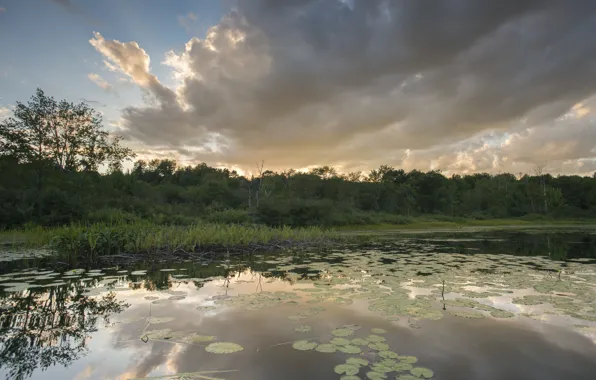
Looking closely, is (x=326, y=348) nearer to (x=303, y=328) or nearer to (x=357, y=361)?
(x=357, y=361)

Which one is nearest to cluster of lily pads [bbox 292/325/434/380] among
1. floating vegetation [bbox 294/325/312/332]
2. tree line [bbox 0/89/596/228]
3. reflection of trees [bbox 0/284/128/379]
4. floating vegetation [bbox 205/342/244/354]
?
floating vegetation [bbox 294/325/312/332]

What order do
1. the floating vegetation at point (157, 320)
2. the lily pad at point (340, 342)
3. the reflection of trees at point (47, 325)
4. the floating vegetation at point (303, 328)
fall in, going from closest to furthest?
1. the reflection of trees at point (47, 325)
2. the lily pad at point (340, 342)
3. the floating vegetation at point (303, 328)
4. the floating vegetation at point (157, 320)

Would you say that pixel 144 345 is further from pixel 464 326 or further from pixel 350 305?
pixel 464 326

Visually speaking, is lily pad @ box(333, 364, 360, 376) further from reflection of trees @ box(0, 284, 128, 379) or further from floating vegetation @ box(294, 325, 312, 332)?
reflection of trees @ box(0, 284, 128, 379)

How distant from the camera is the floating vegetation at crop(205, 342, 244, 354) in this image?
3.18 m

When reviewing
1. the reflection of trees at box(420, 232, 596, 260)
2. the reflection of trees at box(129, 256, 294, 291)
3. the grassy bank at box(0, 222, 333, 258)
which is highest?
the grassy bank at box(0, 222, 333, 258)

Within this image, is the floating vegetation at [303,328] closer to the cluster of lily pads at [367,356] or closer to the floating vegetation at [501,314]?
the cluster of lily pads at [367,356]

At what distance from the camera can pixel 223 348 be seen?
10.6ft

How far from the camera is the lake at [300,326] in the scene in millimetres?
2914

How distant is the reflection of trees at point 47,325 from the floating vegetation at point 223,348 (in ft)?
4.22

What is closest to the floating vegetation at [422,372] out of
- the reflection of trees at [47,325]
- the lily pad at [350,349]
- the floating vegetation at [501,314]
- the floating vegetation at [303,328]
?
the lily pad at [350,349]

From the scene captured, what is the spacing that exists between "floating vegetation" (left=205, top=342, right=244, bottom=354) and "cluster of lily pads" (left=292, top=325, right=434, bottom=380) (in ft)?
1.94

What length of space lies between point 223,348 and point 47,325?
2.49m

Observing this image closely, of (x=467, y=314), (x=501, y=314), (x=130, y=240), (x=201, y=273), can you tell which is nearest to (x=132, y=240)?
(x=130, y=240)
